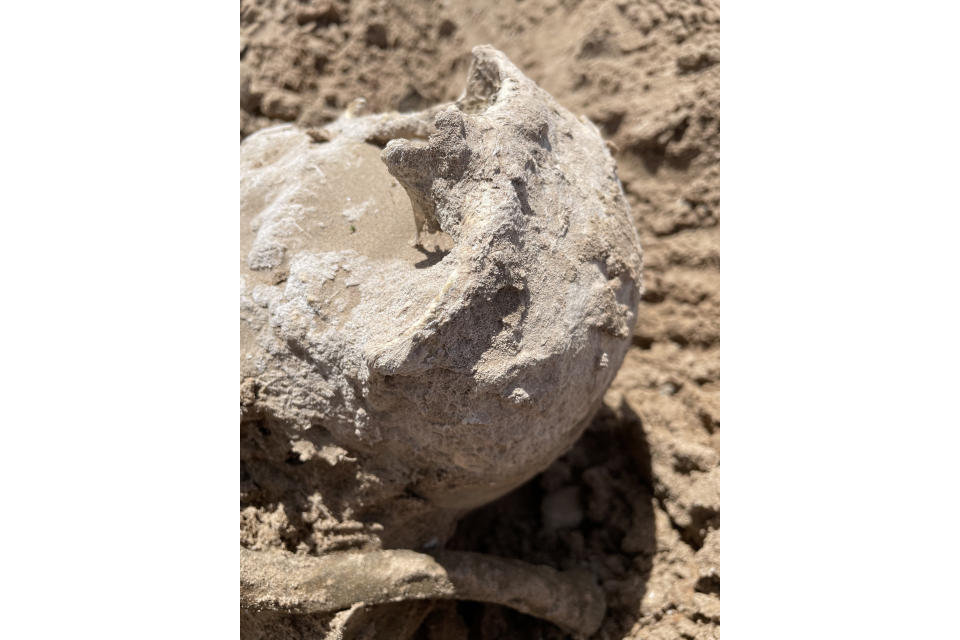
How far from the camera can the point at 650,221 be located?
2.82 metres

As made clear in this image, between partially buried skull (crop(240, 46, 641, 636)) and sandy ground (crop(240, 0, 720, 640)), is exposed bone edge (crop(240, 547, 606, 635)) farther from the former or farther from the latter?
sandy ground (crop(240, 0, 720, 640))

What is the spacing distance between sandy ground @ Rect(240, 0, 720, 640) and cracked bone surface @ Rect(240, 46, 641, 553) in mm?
507

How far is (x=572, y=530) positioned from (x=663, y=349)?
2.26 feet

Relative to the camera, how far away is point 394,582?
1867 millimetres

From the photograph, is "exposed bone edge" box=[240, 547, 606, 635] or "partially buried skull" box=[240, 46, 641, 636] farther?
"exposed bone edge" box=[240, 547, 606, 635]

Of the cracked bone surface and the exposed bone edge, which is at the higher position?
the cracked bone surface

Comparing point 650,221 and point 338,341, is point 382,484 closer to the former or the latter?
point 338,341

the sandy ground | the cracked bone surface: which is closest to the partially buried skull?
the cracked bone surface

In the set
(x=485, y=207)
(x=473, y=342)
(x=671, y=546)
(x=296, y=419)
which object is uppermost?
(x=485, y=207)

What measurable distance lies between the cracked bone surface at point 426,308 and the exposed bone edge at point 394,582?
87 mm

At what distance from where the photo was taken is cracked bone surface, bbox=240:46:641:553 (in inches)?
63.1

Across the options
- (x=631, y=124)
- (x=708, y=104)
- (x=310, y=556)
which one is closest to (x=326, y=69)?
(x=631, y=124)

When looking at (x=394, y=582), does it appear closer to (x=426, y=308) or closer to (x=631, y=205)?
(x=426, y=308)

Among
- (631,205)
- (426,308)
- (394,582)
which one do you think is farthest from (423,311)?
(631,205)
